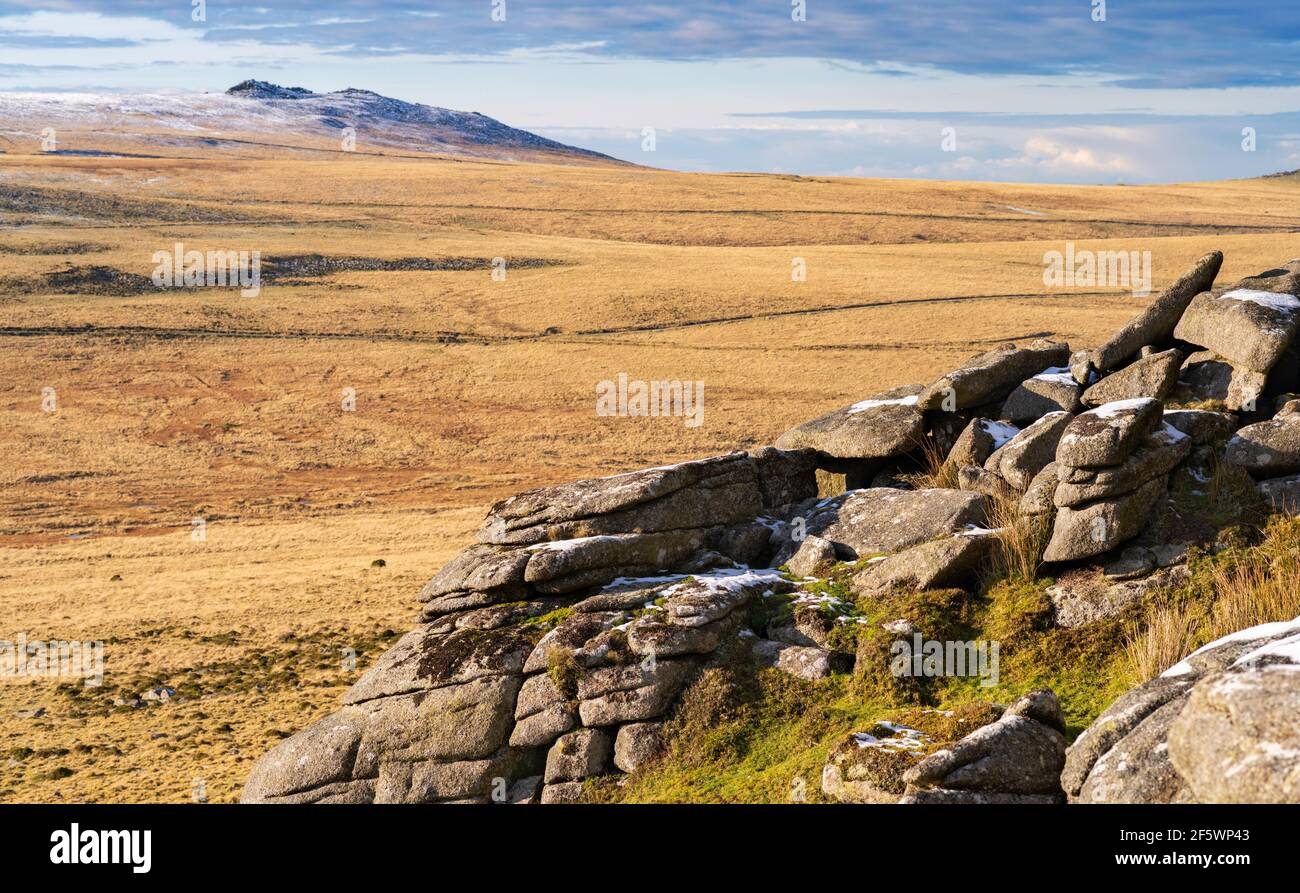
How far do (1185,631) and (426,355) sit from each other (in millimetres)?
49181

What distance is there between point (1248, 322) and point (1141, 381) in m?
2.02

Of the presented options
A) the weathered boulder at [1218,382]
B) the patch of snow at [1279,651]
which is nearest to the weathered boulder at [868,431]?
the weathered boulder at [1218,382]

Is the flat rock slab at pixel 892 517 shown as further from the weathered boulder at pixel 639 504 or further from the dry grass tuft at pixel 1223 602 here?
the dry grass tuft at pixel 1223 602

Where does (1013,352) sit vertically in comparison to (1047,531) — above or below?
above

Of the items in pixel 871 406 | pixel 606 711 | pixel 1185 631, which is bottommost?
pixel 606 711

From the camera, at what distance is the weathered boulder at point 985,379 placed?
21.6 meters

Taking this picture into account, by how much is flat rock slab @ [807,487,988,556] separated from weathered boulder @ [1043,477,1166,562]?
161 centimetres

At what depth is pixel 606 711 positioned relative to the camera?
53.2 ft

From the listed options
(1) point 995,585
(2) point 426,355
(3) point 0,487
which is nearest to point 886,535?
(1) point 995,585

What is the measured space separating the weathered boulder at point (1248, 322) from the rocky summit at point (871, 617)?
5 centimetres

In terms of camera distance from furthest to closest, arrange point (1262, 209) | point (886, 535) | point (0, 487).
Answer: point (1262, 209), point (0, 487), point (886, 535)

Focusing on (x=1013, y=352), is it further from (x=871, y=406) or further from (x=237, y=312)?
(x=237, y=312)

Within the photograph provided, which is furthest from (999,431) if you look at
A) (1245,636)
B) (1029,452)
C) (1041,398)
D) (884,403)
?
(1245,636)

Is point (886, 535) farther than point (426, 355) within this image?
No
